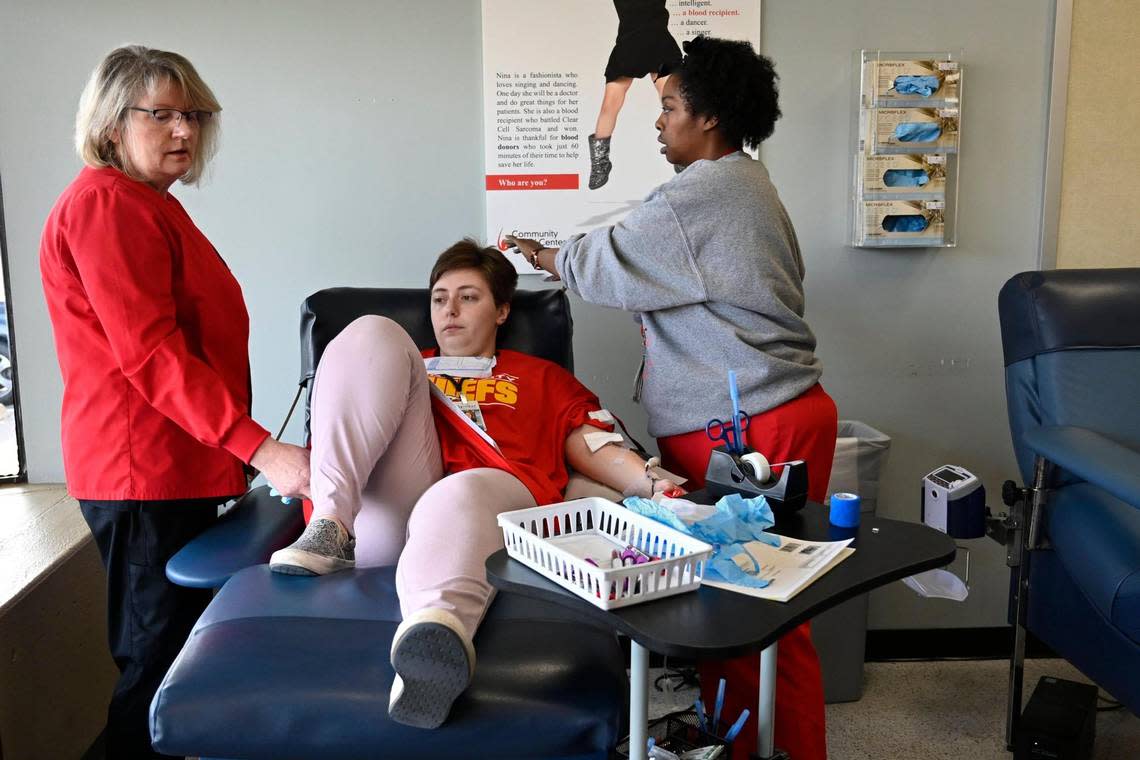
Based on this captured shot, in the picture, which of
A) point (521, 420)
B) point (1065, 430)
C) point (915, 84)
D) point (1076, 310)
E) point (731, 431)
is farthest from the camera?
point (915, 84)

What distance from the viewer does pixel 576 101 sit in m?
2.39

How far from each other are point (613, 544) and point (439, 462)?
0.56 m

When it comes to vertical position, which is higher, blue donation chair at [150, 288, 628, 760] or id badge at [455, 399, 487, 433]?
id badge at [455, 399, 487, 433]

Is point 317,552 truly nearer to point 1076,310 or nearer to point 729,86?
point 729,86

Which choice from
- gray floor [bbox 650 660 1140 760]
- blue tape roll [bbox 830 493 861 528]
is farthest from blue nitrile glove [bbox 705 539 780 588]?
gray floor [bbox 650 660 1140 760]

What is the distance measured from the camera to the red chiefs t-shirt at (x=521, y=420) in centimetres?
179

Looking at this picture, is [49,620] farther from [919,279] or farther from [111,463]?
[919,279]

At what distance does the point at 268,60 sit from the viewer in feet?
7.66

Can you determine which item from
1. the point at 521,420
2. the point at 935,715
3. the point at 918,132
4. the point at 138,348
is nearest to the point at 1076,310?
the point at 918,132

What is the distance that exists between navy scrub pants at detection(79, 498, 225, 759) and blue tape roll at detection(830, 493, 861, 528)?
1137 mm

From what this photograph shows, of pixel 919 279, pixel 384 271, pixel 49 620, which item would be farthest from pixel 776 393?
pixel 49 620

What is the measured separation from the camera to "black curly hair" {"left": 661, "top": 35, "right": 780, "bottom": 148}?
1780mm

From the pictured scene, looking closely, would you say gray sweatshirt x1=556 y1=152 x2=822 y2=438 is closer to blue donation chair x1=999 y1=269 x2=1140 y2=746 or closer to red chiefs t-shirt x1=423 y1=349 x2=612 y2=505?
red chiefs t-shirt x1=423 y1=349 x2=612 y2=505

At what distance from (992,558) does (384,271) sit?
6.13ft
